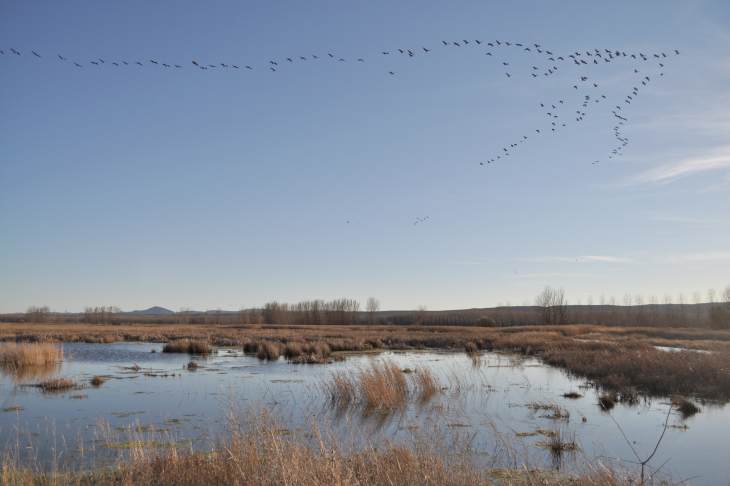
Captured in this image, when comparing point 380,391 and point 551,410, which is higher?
point 380,391

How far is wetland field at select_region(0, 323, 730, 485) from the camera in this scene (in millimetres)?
8562

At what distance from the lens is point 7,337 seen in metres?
45.3

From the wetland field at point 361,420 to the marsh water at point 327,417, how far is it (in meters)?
0.07

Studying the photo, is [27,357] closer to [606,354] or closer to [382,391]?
[382,391]

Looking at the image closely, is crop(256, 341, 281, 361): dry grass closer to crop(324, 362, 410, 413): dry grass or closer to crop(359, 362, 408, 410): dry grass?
crop(324, 362, 410, 413): dry grass

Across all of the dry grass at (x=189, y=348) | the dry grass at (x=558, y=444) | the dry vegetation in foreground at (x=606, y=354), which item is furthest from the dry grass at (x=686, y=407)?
the dry grass at (x=189, y=348)

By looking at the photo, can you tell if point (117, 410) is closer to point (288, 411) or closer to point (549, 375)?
point (288, 411)

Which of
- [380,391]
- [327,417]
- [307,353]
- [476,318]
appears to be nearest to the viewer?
[327,417]

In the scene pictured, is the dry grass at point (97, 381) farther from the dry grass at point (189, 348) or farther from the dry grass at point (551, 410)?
the dry grass at point (551, 410)

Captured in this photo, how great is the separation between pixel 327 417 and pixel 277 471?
24.6ft

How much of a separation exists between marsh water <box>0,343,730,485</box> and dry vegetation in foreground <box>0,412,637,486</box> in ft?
1.98

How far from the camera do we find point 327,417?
15141mm

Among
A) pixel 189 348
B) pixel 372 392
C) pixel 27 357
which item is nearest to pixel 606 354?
pixel 372 392

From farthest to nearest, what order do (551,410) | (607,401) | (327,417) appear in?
1. (607,401)
2. (551,410)
3. (327,417)
